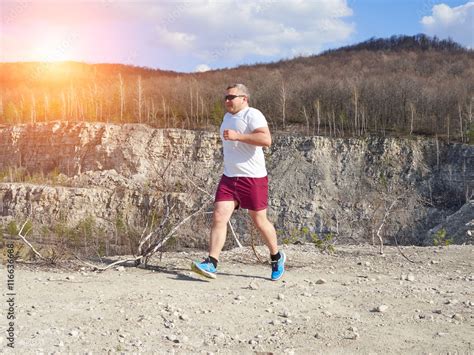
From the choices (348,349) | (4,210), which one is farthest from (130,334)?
(4,210)

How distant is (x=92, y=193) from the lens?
35.4 m

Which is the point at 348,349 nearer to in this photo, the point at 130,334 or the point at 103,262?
the point at 130,334

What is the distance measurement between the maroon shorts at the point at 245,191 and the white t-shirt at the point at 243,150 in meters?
0.06

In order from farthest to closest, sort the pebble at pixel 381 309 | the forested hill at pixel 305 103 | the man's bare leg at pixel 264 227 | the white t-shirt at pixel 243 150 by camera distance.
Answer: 1. the forested hill at pixel 305 103
2. the man's bare leg at pixel 264 227
3. the white t-shirt at pixel 243 150
4. the pebble at pixel 381 309

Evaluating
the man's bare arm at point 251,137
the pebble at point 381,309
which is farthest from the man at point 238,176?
the pebble at point 381,309

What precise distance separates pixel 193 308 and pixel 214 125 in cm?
4003

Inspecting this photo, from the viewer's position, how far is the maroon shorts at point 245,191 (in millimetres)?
4637

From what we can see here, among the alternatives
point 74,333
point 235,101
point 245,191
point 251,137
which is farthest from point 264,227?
point 74,333

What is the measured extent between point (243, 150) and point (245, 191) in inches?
16.1

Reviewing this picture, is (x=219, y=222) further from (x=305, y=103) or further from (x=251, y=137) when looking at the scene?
(x=305, y=103)

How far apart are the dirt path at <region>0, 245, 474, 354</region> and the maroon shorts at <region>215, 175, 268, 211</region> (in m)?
0.80

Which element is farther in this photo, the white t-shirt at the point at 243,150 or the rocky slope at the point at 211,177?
the rocky slope at the point at 211,177

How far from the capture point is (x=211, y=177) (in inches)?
1452

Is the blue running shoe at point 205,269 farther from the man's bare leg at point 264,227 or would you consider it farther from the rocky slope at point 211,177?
the rocky slope at point 211,177
